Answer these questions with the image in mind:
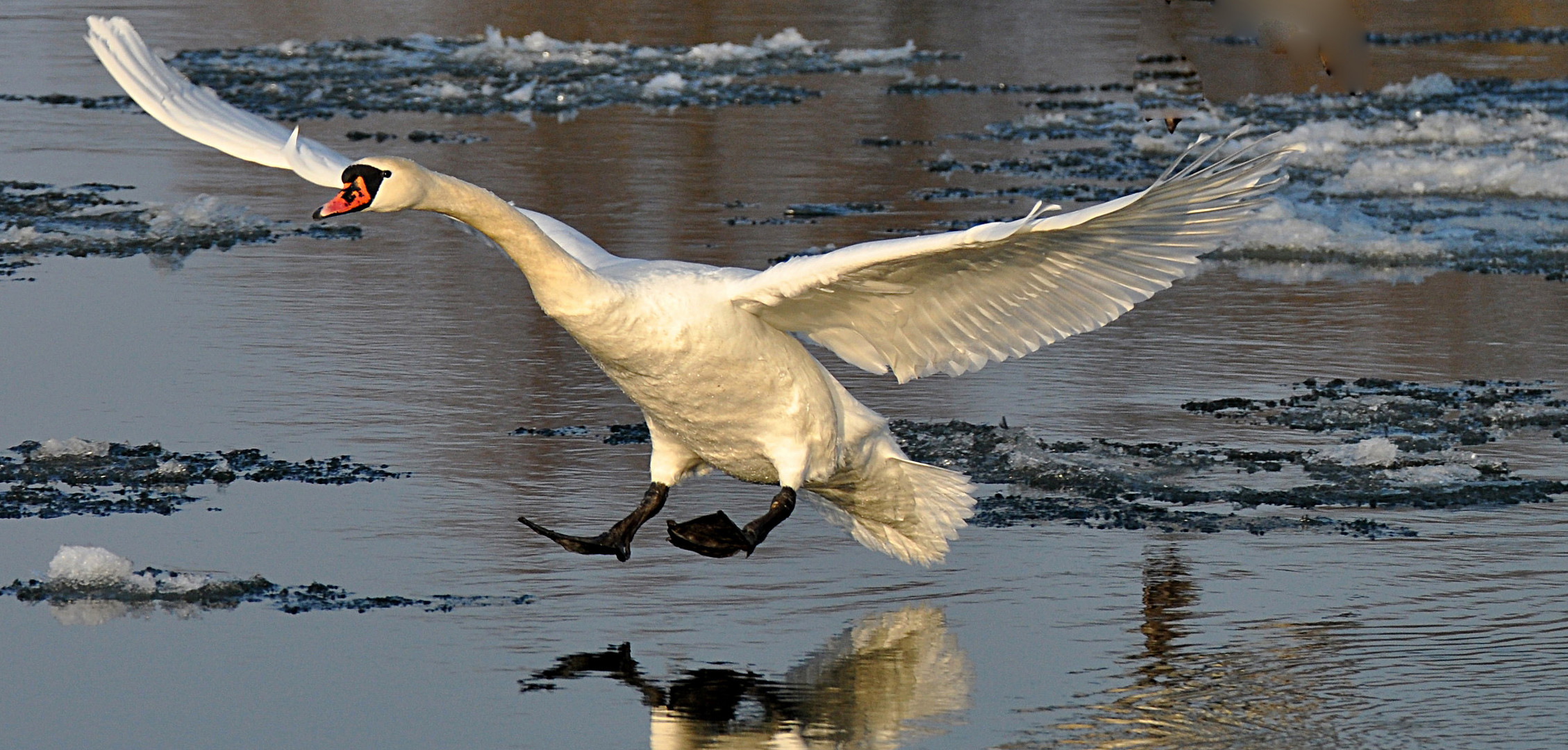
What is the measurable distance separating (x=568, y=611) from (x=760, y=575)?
75 cm

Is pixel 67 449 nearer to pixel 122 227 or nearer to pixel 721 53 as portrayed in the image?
pixel 122 227

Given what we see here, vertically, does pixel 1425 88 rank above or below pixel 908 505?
above

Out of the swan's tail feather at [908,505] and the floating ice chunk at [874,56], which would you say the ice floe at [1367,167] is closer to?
the floating ice chunk at [874,56]

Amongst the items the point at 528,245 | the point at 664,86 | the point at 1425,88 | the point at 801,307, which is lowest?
the point at 801,307

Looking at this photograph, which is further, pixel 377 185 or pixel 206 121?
pixel 206 121

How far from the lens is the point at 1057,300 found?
22.9ft

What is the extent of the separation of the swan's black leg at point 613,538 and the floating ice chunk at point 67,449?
214 centimetres

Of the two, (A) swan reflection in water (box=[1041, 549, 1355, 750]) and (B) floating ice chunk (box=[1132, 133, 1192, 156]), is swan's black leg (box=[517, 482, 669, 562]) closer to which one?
(A) swan reflection in water (box=[1041, 549, 1355, 750])

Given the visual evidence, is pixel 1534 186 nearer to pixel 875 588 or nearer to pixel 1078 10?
pixel 875 588

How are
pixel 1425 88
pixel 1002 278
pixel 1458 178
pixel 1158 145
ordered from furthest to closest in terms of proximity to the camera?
pixel 1425 88 < pixel 1158 145 < pixel 1458 178 < pixel 1002 278

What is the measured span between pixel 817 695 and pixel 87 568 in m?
2.27

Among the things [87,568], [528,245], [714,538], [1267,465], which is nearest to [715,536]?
[714,538]

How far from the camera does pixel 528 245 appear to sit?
6.49 meters

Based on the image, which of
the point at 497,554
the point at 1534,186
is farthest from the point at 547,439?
the point at 1534,186
